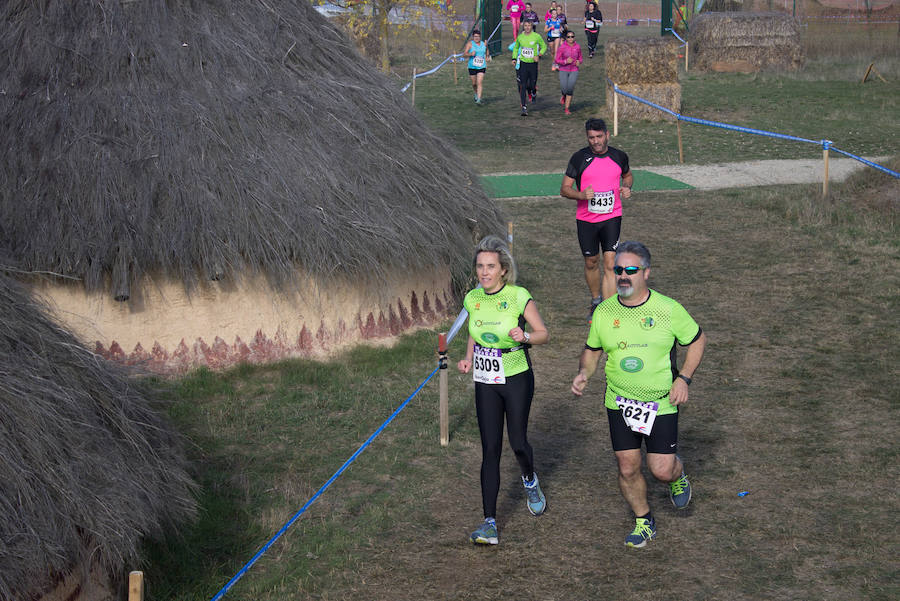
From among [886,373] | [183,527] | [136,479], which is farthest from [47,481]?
[886,373]

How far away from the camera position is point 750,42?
27688 millimetres

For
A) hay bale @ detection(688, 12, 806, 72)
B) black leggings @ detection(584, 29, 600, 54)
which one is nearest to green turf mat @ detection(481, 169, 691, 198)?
hay bale @ detection(688, 12, 806, 72)

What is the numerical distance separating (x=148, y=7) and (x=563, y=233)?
648cm

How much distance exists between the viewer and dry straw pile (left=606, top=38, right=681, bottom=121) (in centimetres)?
2228

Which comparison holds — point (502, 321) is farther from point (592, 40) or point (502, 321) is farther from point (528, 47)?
point (592, 40)

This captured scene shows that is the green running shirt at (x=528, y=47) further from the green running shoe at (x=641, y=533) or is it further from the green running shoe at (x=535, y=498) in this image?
the green running shoe at (x=641, y=533)

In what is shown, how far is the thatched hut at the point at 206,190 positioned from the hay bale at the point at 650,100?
13.5m

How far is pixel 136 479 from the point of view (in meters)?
5.34

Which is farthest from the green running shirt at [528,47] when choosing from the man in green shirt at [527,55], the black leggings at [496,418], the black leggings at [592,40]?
the black leggings at [496,418]

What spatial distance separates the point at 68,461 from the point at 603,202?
5.80 m

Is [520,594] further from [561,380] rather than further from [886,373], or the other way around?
[886,373]

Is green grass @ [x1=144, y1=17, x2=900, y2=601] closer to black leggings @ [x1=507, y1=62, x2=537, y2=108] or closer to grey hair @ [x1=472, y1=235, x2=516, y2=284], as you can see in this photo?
grey hair @ [x1=472, y1=235, x2=516, y2=284]

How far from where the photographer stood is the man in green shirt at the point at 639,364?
5648mm

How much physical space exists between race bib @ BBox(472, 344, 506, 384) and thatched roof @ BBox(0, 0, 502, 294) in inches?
121
